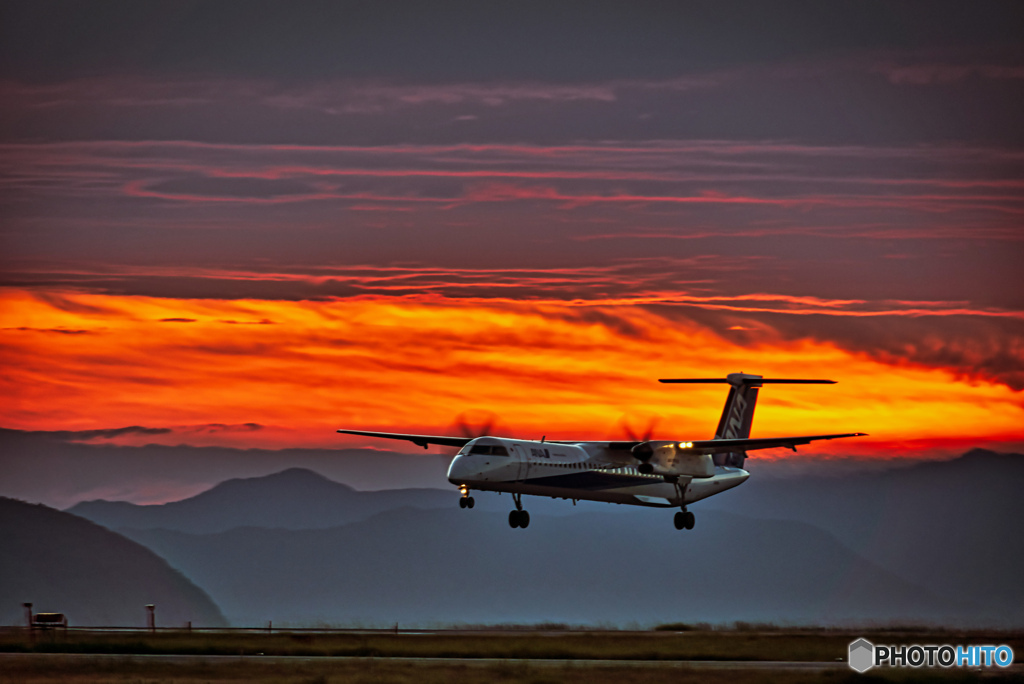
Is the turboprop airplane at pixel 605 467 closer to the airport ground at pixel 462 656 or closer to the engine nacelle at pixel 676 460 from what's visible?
the engine nacelle at pixel 676 460

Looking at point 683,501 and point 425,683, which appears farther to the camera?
point 683,501

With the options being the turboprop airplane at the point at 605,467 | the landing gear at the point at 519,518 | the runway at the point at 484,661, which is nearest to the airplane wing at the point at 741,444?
the turboprop airplane at the point at 605,467

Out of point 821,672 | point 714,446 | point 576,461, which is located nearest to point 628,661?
point 821,672

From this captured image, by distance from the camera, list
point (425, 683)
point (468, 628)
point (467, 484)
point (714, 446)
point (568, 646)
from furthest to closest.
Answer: point (714, 446) < point (468, 628) < point (467, 484) < point (568, 646) < point (425, 683)

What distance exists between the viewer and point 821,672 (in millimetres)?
43750

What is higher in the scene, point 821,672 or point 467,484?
point 467,484

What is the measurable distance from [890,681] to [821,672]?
2.29 meters

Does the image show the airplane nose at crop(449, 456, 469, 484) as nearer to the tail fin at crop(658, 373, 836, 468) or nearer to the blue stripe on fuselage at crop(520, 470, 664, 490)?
the blue stripe on fuselage at crop(520, 470, 664, 490)

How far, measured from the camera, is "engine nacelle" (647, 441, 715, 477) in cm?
7425

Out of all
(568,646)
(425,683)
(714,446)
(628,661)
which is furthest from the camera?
(714,446)

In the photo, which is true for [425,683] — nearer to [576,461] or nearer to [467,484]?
[467,484]

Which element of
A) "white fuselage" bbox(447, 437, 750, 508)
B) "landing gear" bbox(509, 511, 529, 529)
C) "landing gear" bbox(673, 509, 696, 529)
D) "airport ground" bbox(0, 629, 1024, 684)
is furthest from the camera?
"landing gear" bbox(673, 509, 696, 529)

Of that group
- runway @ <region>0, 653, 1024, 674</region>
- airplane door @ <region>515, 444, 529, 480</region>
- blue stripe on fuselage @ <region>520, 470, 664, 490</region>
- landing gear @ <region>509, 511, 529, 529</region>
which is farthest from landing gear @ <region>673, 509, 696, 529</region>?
runway @ <region>0, 653, 1024, 674</region>

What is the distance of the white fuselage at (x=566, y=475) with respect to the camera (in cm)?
6456
